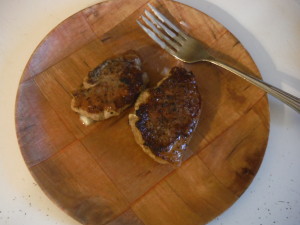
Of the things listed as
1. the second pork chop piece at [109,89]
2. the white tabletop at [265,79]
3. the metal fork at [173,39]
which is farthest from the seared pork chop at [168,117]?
the white tabletop at [265,79]

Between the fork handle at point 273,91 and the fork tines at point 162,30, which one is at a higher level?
the fork tines at point 162,30

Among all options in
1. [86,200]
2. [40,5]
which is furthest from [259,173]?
[40,5]

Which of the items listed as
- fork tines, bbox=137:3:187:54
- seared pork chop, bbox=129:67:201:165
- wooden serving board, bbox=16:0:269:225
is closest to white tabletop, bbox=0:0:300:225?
wooden serving board, bbox=16:0:269:225

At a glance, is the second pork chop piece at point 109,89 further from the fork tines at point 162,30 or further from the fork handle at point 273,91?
the fork handle at point 273,91

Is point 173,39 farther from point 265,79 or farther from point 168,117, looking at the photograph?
point 265,79

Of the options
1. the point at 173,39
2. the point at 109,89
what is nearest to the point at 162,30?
the point at 173,39

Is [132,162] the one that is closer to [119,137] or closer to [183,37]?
[119,137]

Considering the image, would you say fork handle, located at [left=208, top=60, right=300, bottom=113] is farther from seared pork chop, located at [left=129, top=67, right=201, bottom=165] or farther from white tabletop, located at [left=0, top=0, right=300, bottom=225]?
seared pork chop, located at [left=129, top=67, right=201, bottom=165]
